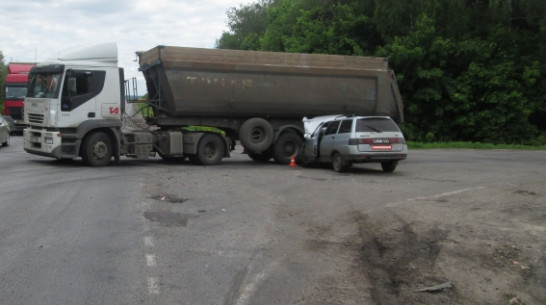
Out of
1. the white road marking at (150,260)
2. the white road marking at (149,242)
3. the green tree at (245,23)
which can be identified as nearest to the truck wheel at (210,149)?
the white road marking at (149,242)

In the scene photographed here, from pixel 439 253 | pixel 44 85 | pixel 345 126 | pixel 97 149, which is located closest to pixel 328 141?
pixel 345 126

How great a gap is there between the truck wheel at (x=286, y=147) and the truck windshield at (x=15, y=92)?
68.5 ft

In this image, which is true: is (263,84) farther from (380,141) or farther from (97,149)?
(97,149)

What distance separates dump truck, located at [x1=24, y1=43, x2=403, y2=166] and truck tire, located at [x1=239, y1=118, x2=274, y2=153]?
32 mm

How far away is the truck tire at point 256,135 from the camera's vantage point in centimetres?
1780

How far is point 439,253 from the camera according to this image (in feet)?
21.5

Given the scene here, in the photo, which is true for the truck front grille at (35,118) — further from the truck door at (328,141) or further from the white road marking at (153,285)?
the white road marking at (153,285)

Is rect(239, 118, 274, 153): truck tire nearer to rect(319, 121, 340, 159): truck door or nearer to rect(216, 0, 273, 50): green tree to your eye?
rect(319, 121, 340, 159): truck door

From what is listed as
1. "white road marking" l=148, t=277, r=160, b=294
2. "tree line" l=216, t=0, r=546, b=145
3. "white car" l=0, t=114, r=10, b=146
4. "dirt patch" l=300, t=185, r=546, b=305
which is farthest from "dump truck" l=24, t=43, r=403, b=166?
"tree line" l=216, t=0, r=546, b=145

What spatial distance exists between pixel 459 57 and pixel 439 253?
30.5 m

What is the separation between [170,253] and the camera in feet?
21.4

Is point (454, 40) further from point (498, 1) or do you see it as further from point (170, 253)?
point (170, 253)

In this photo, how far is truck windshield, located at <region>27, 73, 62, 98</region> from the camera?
15328 millimetres

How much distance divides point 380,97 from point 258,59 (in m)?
4.71
